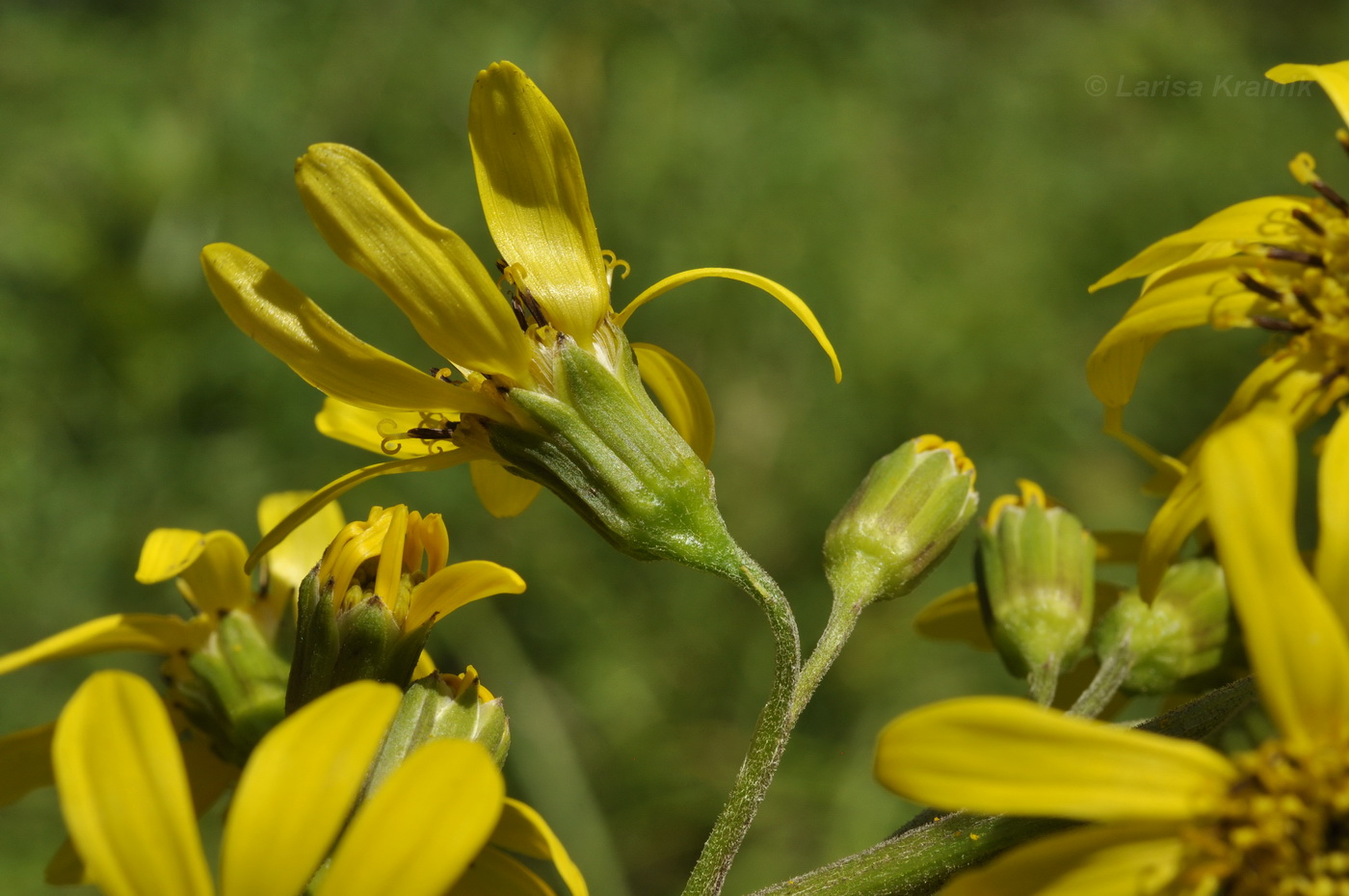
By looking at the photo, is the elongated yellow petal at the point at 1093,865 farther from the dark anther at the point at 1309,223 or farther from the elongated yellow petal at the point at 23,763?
the elongated yellow petal at the point at 23,763

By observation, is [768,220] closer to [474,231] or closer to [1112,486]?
[474,231]

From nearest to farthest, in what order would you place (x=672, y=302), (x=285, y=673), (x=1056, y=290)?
(x=285, y=673) < (x=672, y=302) < (x=1056, y=290)

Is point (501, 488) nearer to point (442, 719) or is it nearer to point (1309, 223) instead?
point (442, 719)

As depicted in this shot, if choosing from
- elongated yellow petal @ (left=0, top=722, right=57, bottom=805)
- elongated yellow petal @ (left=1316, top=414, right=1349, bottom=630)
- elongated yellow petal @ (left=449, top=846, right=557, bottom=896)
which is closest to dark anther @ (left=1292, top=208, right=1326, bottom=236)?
elongated yellow petal @ (left=1316, top=414, right=1349, bottom=630)

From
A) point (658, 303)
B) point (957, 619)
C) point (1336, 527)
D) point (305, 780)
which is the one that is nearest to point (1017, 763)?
point (1336, 527)

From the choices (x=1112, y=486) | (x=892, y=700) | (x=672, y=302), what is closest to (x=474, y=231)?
(x=672, y=302)

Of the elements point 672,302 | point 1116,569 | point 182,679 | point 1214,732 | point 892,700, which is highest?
point 1214,732
